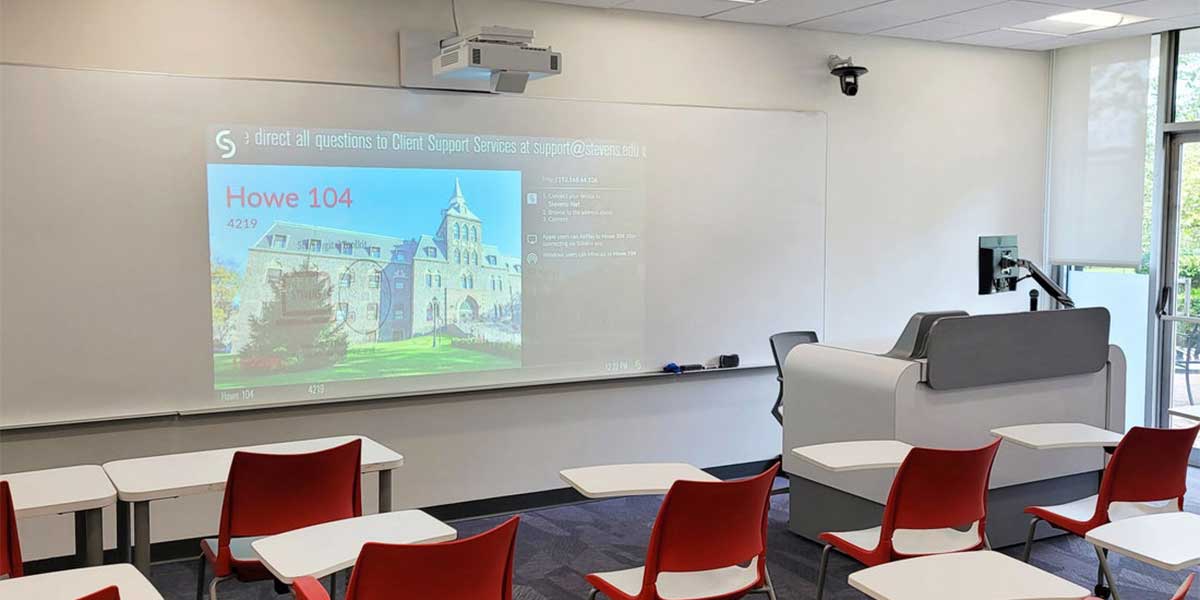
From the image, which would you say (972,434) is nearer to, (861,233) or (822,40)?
(861,233)

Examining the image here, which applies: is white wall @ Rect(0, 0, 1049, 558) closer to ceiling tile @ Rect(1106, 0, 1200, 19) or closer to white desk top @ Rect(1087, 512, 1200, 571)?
ceiling tile @ Rect(1106, 0, 1200, 19)

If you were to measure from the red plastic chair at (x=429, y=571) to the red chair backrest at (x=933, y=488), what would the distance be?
155 cm

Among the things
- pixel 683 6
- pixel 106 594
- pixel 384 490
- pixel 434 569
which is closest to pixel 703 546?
pixel 434 569

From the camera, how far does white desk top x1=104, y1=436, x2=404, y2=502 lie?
10.9 feet

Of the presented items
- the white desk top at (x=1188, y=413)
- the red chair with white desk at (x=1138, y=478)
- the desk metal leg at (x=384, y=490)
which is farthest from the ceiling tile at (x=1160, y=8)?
the desk metal leg at (x=384, y=490)

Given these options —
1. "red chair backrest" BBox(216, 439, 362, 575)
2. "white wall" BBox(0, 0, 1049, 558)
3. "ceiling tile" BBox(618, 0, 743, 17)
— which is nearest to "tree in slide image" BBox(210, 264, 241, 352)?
"white wall" BBox(0, 0, 1049, 558)

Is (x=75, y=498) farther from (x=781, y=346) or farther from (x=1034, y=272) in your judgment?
(x=1034, y=272)

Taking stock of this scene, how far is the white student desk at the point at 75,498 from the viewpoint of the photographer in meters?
3.12

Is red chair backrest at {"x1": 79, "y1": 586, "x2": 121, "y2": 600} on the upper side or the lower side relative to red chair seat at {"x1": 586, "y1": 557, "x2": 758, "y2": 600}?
upper

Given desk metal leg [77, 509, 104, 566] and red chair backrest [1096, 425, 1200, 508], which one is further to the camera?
red chair backrest [1096, 425, 1200, 508]

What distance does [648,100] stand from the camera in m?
6.16

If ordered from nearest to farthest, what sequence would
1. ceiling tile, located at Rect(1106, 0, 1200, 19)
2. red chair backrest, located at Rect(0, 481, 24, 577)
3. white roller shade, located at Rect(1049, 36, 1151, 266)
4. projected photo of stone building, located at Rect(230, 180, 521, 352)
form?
red chair backrest, located at Rect(0, 481, 24, 577) < projected photo of stone building, located at Rect(230, 180, 521, 352) < ceiling tile, located at Rect(1106, 0, 1200, 19) < white roller shade, located at Rect(1049, 36, 1151, 266)

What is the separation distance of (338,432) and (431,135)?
1690 mm

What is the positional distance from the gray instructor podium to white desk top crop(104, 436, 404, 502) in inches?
87.7
